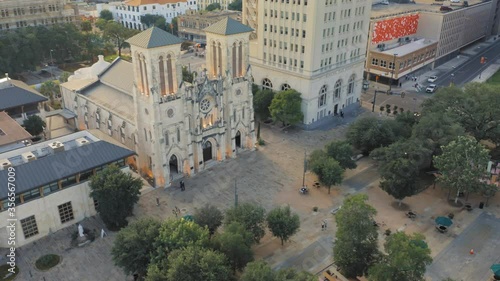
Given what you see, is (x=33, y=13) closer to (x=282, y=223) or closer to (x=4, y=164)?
(x=4, y=164)

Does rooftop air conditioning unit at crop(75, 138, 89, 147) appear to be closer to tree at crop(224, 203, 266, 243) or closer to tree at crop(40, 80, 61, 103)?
tree at crop(224, 203, 266, 243)

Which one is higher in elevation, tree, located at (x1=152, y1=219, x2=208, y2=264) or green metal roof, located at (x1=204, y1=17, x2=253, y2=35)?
green metal roof, located at (x1=204, y1=17, x2=253, y2=35)

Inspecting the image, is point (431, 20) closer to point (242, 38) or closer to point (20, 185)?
→ point (242, 38)

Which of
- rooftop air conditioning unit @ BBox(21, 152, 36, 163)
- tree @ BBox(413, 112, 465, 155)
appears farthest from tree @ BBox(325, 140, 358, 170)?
rooftop air conditioning unit @ BBox(21, 152, 36, 163)

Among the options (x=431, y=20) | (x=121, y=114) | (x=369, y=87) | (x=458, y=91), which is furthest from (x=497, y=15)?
(x=121, y=114)

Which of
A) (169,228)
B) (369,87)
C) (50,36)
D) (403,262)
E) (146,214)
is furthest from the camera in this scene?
(50,36)

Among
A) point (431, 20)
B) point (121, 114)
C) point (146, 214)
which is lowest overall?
point (146, 214)

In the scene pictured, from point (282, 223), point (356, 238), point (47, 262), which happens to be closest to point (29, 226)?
point (47, 262)
